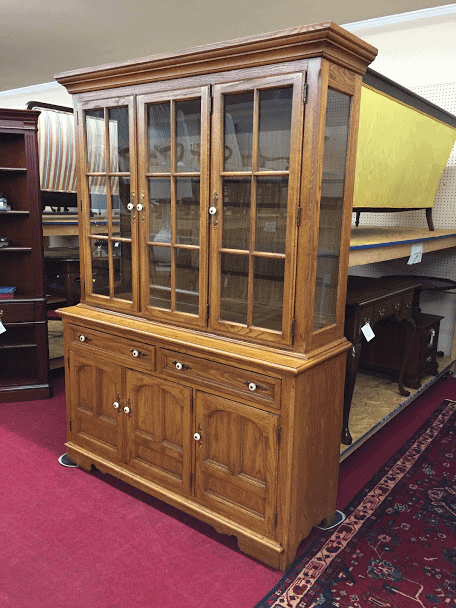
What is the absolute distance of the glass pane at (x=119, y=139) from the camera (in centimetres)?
232

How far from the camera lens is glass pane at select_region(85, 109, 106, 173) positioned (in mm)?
2420

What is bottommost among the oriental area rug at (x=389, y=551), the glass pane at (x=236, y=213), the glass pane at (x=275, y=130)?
the oriental area rug at (x=389, y=551)

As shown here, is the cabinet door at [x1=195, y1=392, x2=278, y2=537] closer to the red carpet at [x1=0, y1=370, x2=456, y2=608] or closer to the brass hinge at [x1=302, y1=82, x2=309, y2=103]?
the red carpet at [x1=0, y1=370, x2=456, y2=608]

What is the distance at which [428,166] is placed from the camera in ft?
11.3

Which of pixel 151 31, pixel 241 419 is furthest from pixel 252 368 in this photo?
pixel 151 31

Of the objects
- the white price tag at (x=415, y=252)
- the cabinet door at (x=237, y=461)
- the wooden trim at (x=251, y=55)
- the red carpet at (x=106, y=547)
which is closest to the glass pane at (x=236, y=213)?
the wooden trim at (x=251, y=55)

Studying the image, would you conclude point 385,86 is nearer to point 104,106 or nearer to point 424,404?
point 104,106

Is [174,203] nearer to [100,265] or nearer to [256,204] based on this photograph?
[256,204]

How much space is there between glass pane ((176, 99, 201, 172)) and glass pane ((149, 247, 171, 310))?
1.29 feet

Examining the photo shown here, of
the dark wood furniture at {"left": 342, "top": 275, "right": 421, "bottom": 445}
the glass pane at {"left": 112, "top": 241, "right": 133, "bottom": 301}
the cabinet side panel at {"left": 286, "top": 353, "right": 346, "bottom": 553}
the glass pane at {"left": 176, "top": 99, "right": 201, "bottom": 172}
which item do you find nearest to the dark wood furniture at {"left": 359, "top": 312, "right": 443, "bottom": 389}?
the dark wood furniture at {"left": 342, "top": 275, "right": 421, "bottom": 445}

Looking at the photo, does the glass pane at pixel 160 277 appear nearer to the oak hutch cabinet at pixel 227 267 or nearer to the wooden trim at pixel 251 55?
the oak hutch cabinet at pixel 227 267

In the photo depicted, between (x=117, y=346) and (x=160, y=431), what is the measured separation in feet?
1.52

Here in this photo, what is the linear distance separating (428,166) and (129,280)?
2.26 metres

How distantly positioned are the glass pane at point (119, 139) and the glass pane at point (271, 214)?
0.75m
